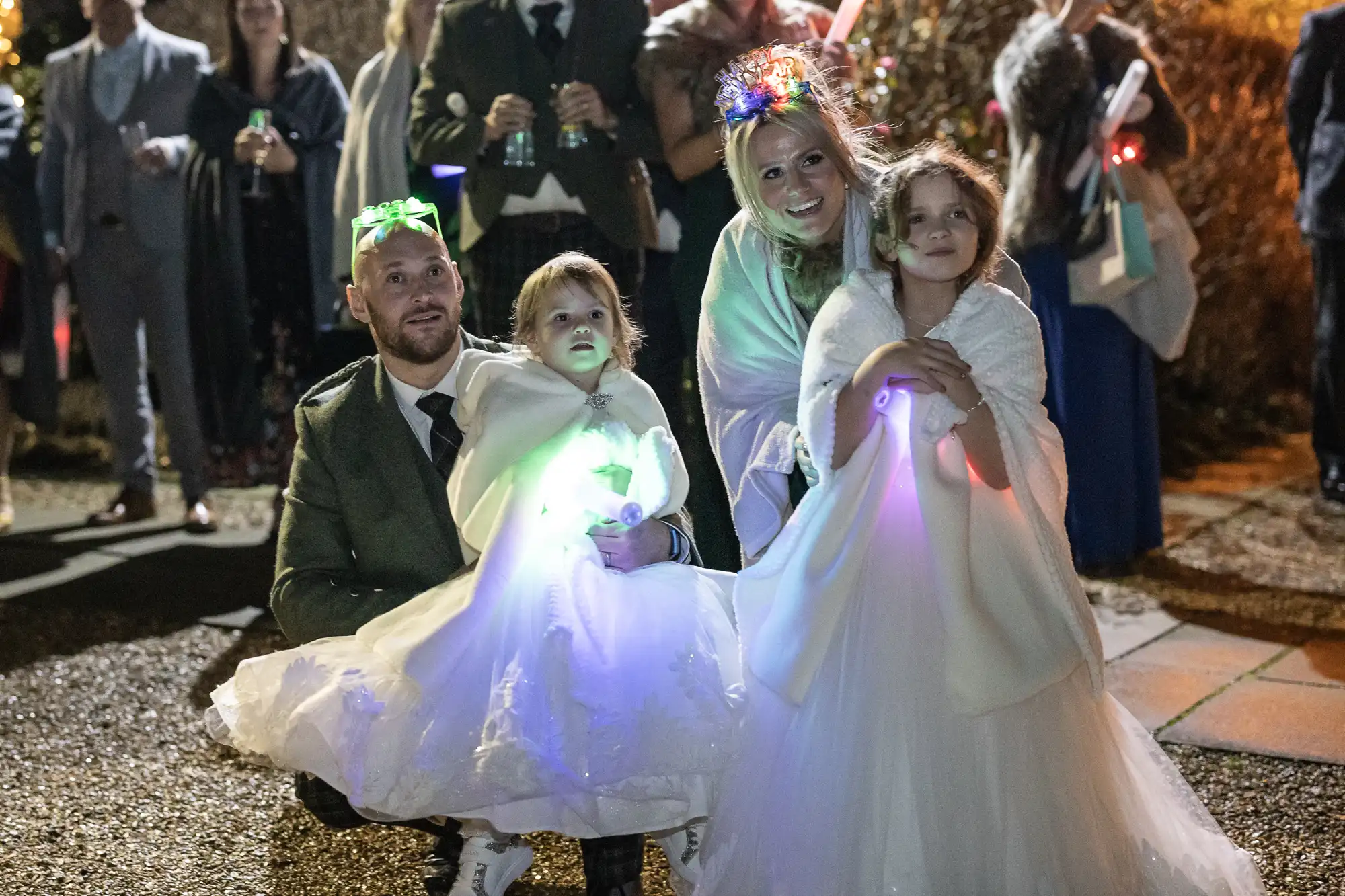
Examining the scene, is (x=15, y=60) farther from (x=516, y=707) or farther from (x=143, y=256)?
(x=516, y=707)

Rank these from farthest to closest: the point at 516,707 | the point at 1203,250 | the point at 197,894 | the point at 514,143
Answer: the point at 1203,250 → the point at 514,143 → the point at 197,894 → the point at 516,707

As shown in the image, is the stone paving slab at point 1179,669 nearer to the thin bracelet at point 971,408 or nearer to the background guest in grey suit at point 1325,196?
the thin bracelet at point 971,408

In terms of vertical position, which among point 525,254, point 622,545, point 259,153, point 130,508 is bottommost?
point 130,508

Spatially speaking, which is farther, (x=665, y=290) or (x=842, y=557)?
(x=665, y=290)

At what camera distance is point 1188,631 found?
5.52 meters

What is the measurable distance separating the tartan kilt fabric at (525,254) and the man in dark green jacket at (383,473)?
1602mm

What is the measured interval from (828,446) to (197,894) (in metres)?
1.65

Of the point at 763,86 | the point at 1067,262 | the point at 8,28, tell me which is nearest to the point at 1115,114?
the point at 1067,262

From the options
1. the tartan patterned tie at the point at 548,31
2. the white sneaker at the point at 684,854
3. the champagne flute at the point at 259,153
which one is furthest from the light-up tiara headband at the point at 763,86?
the champagne flute at the point at 259,153

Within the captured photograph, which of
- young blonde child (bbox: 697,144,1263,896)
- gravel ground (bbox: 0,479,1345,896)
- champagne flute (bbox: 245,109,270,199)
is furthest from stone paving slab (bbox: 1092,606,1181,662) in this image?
champagne flute (bbox: 245,109,270,199)

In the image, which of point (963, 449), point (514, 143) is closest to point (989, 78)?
point (514, 143)

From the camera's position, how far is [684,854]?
332 cm

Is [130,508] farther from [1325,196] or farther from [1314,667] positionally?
[1325,196]

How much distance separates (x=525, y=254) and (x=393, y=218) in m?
1.66
